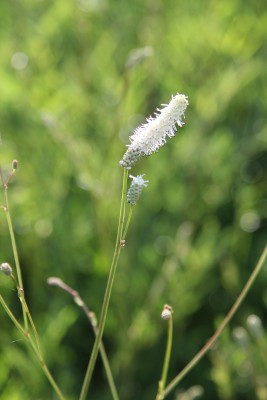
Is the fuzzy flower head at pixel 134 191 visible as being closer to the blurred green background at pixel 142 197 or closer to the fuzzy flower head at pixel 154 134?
the fuzzy flower head at pixel 154 134

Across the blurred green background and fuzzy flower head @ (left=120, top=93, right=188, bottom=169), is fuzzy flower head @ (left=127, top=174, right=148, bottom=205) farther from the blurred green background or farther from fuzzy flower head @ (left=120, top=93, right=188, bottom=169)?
the blurred green background

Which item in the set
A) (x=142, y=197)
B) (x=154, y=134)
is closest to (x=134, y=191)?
(x=154, y=134)

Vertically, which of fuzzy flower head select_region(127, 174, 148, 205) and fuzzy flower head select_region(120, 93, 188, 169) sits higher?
fuzzy flower head select_region(120, 93, 188, 169)

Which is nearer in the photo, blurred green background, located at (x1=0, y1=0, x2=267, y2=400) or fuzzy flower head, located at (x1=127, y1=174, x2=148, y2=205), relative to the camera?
fuzzy flower head, located at (x1=127, y1=174, x2=148, y2=205)

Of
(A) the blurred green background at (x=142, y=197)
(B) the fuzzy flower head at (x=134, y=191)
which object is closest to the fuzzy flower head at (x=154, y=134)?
(B) the fuzzy flower head at (x=134, y=191)

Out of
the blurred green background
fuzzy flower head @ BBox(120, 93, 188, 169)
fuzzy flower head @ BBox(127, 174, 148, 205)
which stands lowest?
fuzzy flower head @ BBox(127, 174, 148, 205)

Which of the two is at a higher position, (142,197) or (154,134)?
(142,197)

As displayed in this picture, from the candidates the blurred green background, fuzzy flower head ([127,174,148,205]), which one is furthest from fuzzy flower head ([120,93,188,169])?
the blurred green background

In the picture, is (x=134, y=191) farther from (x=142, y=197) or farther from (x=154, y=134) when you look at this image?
(x=142, y=197)
